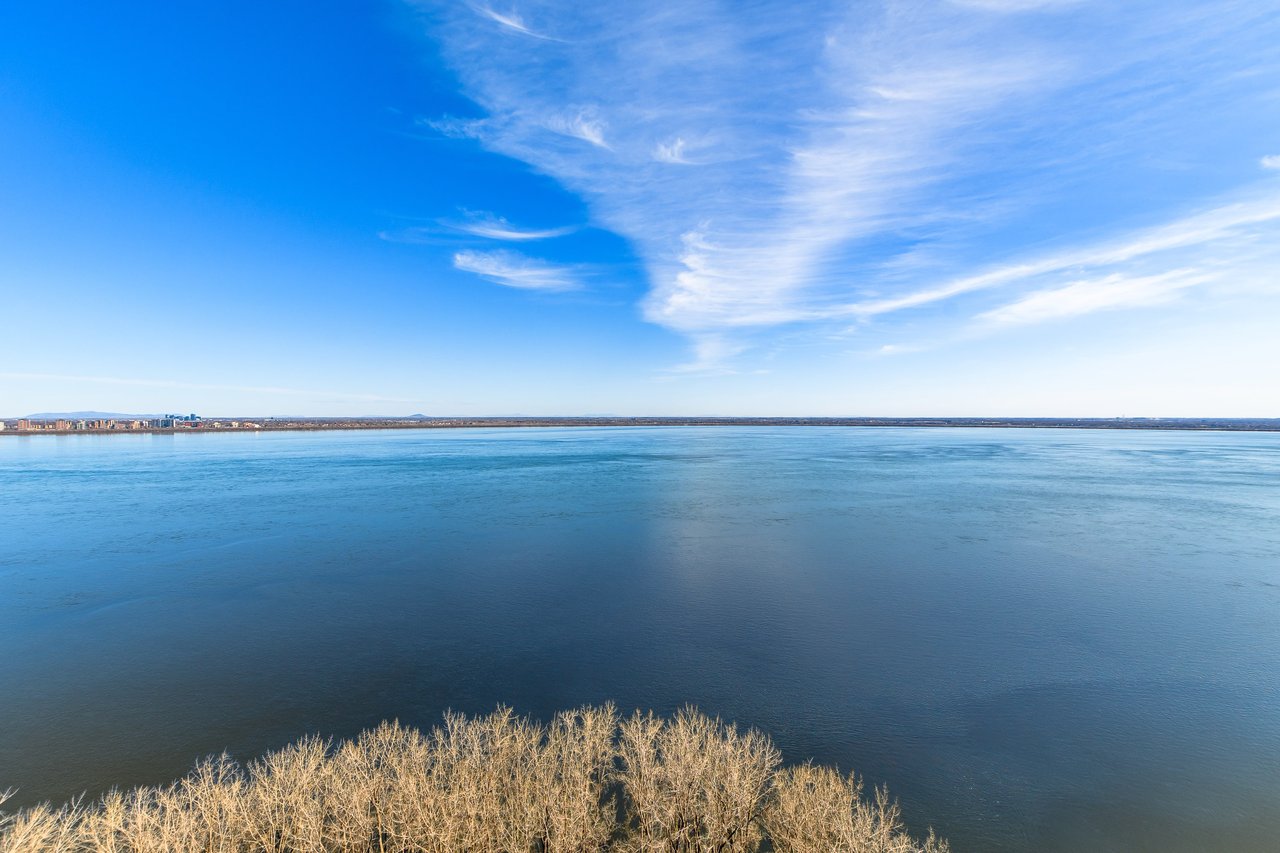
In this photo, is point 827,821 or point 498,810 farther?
point 827,821

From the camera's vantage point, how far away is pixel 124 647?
14281mm

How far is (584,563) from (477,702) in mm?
10227

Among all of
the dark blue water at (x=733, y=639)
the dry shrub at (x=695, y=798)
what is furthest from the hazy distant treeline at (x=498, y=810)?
the dark blue water at (x=733, y=639)

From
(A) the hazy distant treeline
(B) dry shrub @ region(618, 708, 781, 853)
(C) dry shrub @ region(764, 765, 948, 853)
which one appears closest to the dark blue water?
(C) dry shrub @ region(764, 765, 948, 853)

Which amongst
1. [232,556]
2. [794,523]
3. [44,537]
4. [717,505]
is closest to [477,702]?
[232,556]

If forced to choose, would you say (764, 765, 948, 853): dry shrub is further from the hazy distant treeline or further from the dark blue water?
the dark blue water

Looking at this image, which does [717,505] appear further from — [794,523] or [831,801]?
[831,801]

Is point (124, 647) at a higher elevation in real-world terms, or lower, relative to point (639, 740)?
lower

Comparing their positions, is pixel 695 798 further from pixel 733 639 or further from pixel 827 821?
pixel 733 639

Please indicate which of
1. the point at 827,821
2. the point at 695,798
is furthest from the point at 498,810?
the point at 827,821

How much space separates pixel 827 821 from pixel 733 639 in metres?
7.71

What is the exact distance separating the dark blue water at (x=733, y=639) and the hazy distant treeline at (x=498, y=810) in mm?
2342

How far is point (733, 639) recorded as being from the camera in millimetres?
15172

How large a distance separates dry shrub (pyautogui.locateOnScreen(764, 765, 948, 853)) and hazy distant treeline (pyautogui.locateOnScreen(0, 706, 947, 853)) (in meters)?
0.02
